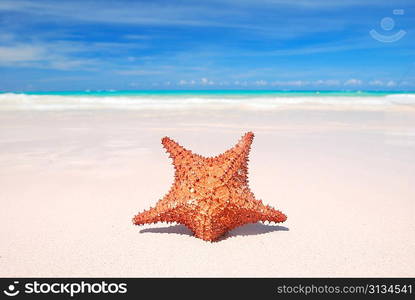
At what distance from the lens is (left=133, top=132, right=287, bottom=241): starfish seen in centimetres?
Result: 324

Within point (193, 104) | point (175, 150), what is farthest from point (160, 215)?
point (193, 104)

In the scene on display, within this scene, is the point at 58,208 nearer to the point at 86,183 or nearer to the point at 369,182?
the point at 86,183

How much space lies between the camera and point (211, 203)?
3219mm

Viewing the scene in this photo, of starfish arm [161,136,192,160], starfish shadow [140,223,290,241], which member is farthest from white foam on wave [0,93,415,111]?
starfish shadow [140,223,290,241]

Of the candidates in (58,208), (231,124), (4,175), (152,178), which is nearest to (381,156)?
(152,178)

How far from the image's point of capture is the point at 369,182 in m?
5.18

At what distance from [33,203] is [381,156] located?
16.5 feet

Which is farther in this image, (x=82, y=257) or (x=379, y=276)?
(x=82, y=257)

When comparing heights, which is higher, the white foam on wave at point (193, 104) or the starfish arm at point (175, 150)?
the white foam on wave at point (193, 104)

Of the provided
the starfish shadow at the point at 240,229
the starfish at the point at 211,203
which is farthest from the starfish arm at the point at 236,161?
the starfish shadow at the point at 240,229

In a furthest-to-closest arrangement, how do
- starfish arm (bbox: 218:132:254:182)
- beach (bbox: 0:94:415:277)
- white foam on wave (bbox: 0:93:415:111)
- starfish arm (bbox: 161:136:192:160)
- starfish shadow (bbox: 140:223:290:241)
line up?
white foam on wave (bbox: 0:93:415:111), starfish arm (bbox: 161:136:192:160), starfish shadow (bbox: 140:223:290:241), starfish arm (bbox: 218:132:254:182), beach (bbox: 0:94:415:277)

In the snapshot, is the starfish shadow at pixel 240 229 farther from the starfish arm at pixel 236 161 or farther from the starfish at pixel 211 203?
the starfish arm at pixel 236 161

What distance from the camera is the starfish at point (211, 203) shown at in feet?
10.6

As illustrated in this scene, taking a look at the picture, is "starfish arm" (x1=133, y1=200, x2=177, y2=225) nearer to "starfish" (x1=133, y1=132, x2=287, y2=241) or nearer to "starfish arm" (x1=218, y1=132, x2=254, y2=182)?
"starfish" (x1=133, y1=132, x2=287, y2=241)
